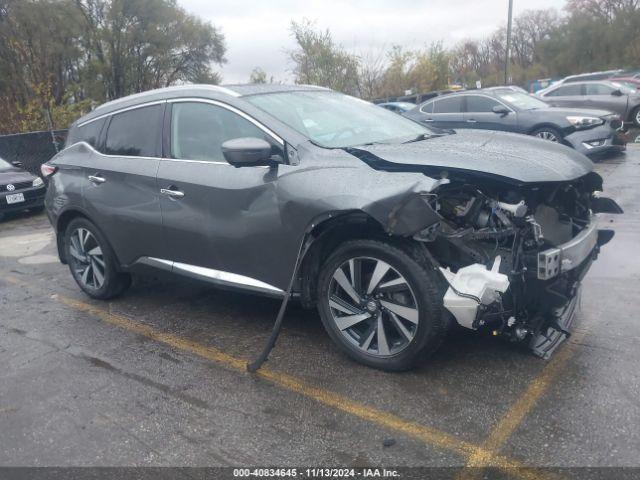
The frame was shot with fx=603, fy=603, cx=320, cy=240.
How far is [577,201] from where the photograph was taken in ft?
12.9

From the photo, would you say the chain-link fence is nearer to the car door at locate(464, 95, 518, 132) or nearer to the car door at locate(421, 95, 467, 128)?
the car door at locate(421, 95, 467, 128)

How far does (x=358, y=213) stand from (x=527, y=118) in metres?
8.89

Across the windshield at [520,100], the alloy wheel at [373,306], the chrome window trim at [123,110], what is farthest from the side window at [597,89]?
the alloy wheel at [373,306]

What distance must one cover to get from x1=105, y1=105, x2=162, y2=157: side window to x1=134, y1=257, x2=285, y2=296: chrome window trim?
0.82 metres

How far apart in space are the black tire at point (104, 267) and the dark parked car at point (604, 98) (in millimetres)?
13874

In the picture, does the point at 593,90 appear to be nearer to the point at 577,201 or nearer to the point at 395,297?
the point at 577,201

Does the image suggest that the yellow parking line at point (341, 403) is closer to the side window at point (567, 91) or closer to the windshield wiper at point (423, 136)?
the windshield wiper at point (423, 136)

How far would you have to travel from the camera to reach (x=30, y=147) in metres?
14.2

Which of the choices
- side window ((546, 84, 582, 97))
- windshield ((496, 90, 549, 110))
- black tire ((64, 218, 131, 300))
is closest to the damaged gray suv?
black tire ((64, 218, 131, 300))

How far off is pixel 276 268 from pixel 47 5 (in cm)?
3119

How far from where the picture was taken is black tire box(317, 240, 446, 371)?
10.8 ft

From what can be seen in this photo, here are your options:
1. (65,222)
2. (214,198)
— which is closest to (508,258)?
(214,198)

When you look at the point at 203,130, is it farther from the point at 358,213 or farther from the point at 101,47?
the point at 101,47

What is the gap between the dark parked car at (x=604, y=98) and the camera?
16.2 meters
